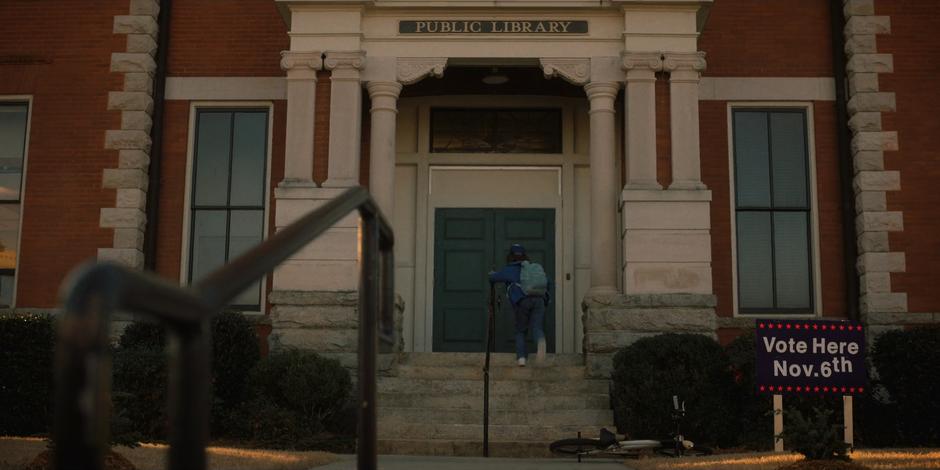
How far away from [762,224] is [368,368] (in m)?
12.8

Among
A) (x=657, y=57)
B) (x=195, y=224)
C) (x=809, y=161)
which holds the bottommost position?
(x=195, y=224)

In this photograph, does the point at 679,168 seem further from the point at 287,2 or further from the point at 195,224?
the point at 195,224

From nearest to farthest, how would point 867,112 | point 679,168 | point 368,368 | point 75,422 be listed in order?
1. point 75,422
2. point 368,368
3. point 679,168
4. point 867,112

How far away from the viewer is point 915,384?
12680mm

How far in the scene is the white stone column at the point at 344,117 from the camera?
1410 cm

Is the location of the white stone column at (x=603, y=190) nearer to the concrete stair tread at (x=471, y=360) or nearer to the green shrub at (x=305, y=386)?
the concrete stair tread at (x=471, y=360)

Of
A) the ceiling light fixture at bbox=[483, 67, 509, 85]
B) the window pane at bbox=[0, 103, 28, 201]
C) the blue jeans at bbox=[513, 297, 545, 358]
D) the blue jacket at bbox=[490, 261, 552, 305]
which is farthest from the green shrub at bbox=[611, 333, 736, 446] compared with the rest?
the window pane at bbox=[0, 103, 28, 201]

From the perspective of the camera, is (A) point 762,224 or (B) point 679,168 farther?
(A) point 762,224

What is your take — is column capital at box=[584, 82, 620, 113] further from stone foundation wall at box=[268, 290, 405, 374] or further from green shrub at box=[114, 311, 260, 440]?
green shrub at box=[114, 311, 260, 440]

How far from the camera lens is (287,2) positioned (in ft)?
46.9

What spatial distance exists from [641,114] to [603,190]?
1086 millimetres

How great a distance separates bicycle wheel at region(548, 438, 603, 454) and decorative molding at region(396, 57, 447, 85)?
5724mm

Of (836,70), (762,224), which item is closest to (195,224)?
(762,224)

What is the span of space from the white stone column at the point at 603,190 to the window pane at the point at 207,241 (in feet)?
18.0
